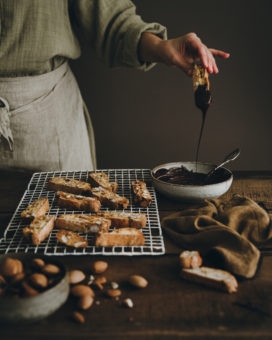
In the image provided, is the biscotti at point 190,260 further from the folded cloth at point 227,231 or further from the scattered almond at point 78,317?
the scattered almond at point 78,317

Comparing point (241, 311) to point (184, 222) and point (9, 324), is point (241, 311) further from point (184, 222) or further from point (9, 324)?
point (9, 324)

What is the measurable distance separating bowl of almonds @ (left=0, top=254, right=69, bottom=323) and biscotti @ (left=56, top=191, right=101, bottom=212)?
1.47ft

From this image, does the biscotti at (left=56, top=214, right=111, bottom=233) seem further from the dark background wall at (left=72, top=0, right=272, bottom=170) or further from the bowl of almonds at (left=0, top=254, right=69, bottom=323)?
the dark background wall at (left=72, top=0, right=272, bottom=170)

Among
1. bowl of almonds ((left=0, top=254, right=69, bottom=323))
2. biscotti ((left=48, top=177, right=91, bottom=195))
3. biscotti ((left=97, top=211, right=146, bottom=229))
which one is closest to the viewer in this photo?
bowl of almonds ((left=0, top=254, right=69, bottom=323))

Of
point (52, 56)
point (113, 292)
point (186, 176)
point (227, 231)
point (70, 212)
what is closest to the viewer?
point (113, 292)

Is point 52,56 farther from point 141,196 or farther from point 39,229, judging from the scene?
point 39,229

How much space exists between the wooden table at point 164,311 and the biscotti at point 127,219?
0.52 feet

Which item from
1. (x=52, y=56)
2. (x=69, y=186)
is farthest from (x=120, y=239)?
(x=52, y=56)

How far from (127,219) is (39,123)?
0.95 meters

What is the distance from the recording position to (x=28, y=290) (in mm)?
863

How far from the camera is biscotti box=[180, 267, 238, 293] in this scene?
3.23 ft

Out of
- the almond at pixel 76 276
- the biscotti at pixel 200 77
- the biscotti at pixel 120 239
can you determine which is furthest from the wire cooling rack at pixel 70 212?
the biscotti at pixel 200 77

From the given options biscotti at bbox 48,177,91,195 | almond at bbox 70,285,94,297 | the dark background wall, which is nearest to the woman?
biscotti at bbox 48,177,91,195

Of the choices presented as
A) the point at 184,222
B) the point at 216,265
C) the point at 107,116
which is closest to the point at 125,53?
the point at 107,116
